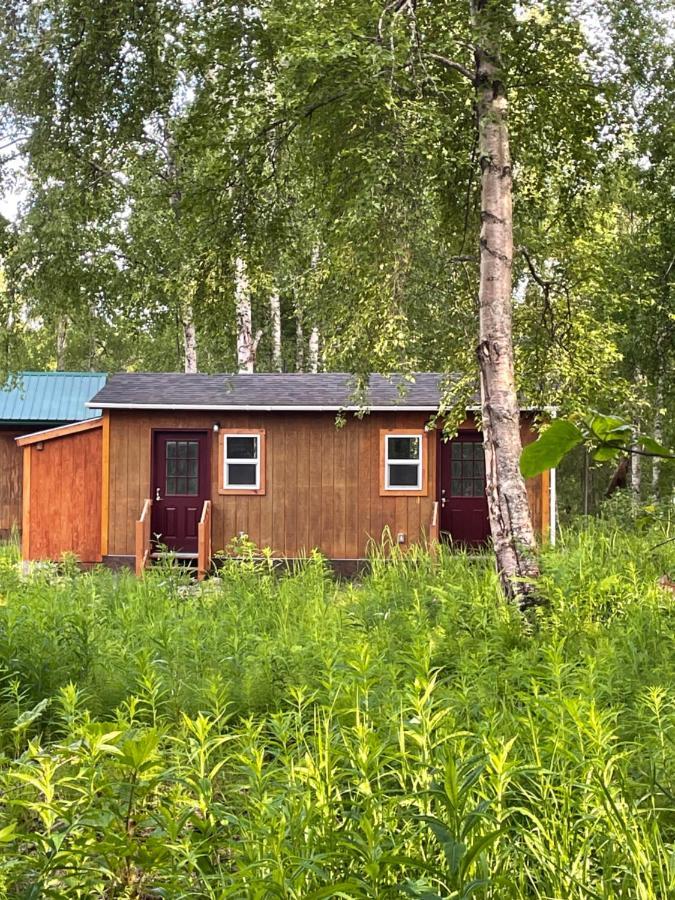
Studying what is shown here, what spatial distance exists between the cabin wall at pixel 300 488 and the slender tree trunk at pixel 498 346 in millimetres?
6977

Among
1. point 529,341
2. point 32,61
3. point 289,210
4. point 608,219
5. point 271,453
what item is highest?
point 608,219

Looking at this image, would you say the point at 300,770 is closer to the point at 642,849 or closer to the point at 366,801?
the point at 366,801

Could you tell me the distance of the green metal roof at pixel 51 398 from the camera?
18.7m

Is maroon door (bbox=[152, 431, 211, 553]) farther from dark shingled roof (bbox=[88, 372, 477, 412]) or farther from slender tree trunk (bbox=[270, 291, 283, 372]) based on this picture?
slender tree trunk (bbox=[270, 291, 283, 372])

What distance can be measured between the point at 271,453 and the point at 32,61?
7.28 m

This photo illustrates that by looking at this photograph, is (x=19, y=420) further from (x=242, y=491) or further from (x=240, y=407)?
(x=240, y=407)

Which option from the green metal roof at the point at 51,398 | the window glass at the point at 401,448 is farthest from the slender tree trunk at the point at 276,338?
the window glass at the point at 401,448

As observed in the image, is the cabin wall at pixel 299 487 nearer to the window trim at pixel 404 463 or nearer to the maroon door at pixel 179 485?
the window trim at pixel 404 463

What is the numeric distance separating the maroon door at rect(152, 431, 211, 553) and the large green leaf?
1351 centimetres

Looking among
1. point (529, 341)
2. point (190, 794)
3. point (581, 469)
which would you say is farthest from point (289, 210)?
point (581, 469)

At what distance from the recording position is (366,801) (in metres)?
2.54

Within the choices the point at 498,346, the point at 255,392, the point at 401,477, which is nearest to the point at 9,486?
the point at 255,392

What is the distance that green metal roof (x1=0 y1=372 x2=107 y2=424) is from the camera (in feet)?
61.3

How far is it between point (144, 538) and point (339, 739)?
10.7m
